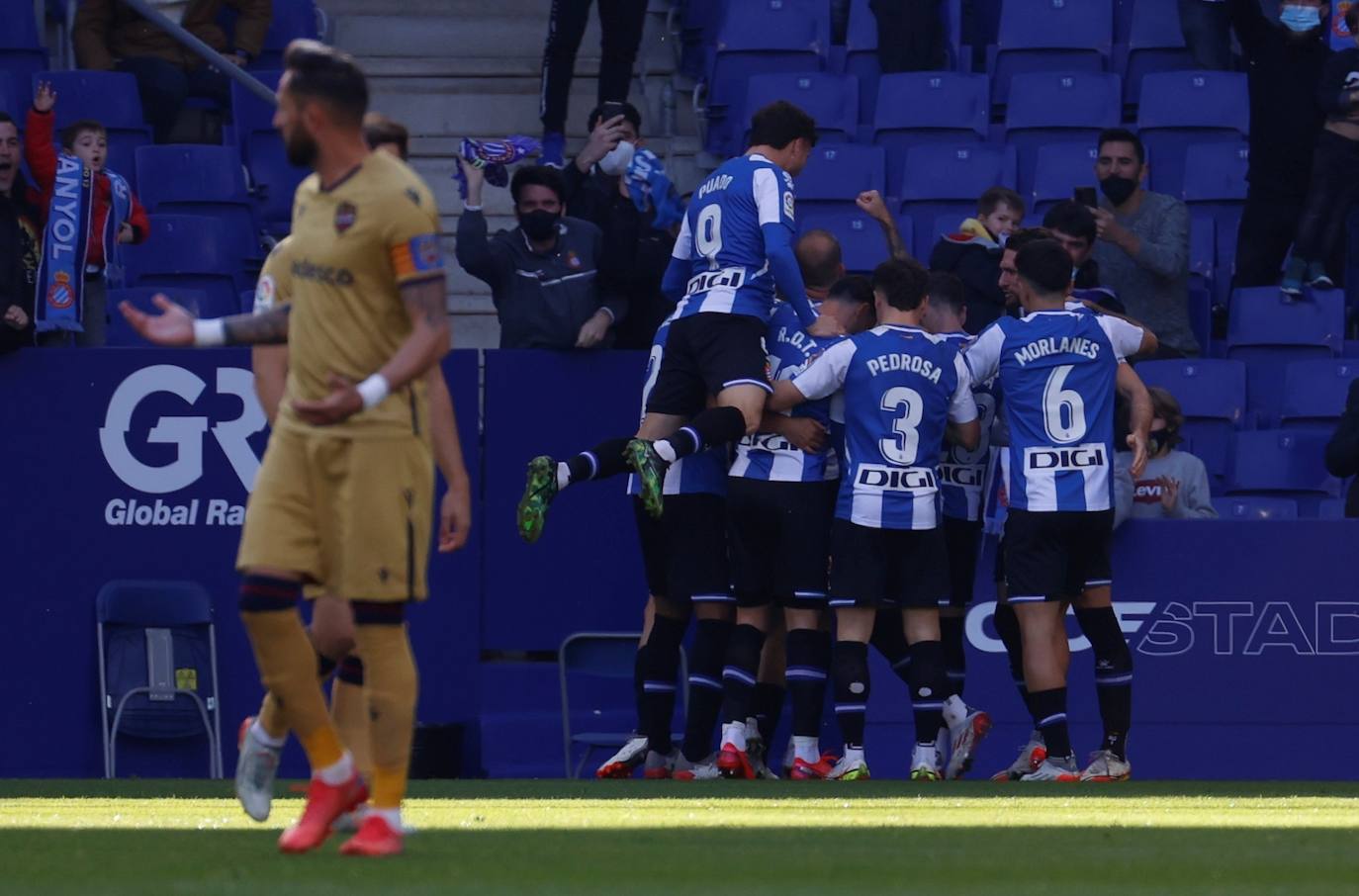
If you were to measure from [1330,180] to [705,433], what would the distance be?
5045mm

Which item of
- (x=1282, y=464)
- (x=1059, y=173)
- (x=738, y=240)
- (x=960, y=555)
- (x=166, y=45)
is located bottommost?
(x=960, y=555)

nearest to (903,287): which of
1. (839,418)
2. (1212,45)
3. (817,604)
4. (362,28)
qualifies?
(839,418)

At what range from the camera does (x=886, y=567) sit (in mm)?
9406

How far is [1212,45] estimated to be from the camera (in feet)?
46.2

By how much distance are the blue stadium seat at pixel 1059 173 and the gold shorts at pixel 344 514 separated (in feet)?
27.0

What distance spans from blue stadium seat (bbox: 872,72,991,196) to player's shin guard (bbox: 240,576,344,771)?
8655mm

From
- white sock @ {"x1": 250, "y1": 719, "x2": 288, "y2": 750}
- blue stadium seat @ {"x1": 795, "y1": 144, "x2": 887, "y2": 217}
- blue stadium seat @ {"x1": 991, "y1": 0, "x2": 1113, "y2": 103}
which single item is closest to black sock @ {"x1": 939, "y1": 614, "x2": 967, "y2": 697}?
blue stadium seat @ {"x1": 795, "y1": 144, "x2": 887, "y2": 217}

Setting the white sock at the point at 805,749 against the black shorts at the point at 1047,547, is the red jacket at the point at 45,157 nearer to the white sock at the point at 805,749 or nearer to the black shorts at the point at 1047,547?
the white sock at the point at 805,749

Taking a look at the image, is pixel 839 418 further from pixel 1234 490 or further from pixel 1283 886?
pixel 1283 886

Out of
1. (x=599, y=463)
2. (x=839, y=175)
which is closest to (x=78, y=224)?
(x=599, y=463)

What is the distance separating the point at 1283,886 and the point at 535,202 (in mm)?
6149

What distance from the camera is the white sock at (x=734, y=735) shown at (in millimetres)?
9312

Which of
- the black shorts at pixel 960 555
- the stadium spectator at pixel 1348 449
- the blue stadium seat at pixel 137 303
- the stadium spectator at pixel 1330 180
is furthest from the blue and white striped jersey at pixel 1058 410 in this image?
the blue stadium seat at pixel 137 303

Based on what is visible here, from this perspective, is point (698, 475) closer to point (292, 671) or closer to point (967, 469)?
point (967, 469)
